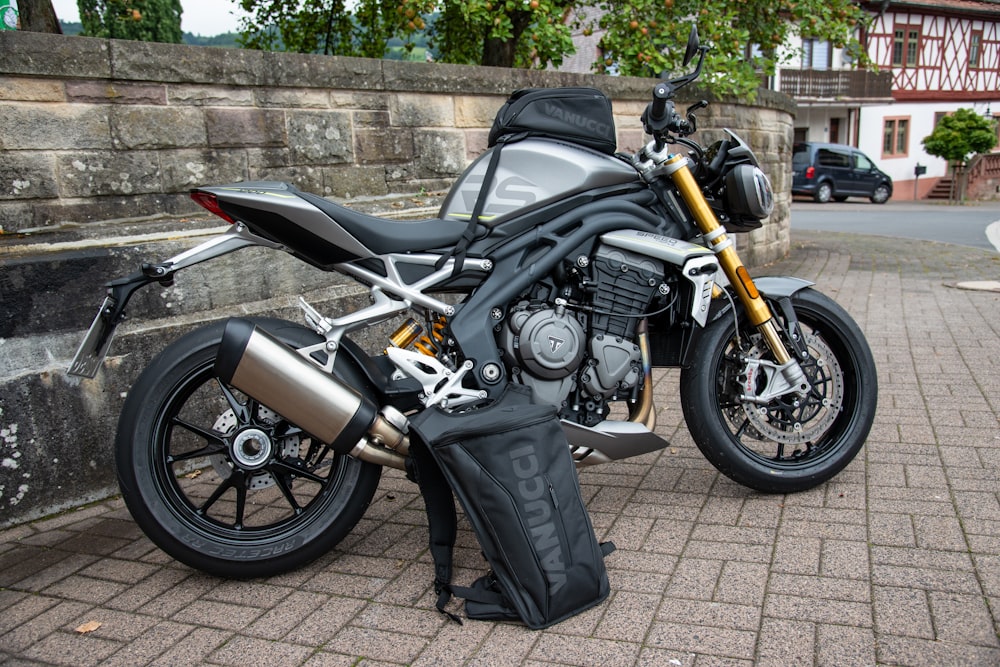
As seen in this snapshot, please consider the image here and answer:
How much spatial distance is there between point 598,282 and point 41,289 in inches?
89.7

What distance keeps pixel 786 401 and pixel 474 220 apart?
1473 mm

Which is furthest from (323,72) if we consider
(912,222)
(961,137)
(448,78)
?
(961,137)

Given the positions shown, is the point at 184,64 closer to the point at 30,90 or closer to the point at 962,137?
the point at 30,90

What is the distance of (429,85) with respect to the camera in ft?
18.6

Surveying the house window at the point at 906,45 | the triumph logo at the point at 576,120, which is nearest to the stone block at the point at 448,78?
the triumph logo at the point at 576,120

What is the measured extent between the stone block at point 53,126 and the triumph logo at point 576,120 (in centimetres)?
217

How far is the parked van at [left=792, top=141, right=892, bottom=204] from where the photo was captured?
28.8 m

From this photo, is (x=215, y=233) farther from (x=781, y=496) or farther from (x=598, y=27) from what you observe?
(x=598, y=27)

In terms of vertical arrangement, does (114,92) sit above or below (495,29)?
below

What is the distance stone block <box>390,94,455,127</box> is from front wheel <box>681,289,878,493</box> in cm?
275

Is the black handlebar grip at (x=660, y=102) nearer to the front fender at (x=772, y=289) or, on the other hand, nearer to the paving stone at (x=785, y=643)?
the front fender at (x=772, y=289)

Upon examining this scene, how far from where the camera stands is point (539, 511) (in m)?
2.82

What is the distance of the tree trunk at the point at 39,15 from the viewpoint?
20.1ft

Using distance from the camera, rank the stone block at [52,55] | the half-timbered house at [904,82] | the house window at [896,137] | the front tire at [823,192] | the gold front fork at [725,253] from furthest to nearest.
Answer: the house window at [896,137] → the half-timbered house at [904,82] → the front tire at [823,192] → the stone block at [52,55] → the gold front fork at [725,253]
